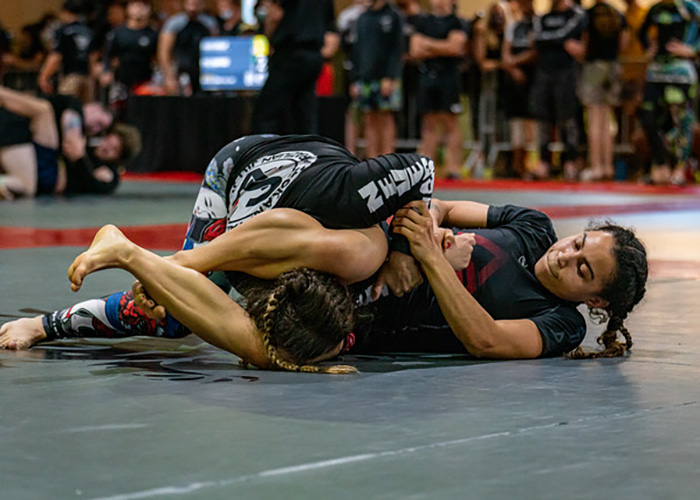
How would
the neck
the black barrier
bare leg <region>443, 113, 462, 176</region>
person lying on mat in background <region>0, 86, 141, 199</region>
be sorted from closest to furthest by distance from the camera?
1. person lying on mat in background <region>0, 86, 141, 199</region>
2. bare leg <region>443, 113, 462, 176</region>
3. the black barrier
4. the neck

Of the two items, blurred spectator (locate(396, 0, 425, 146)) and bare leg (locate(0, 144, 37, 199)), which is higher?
blurred spectator (locate(396, 0, 425, 146))

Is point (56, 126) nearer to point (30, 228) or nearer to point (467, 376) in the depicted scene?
point (30, 228)

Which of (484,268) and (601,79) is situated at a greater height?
(601,79)

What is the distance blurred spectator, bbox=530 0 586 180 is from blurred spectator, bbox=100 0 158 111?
4.54 m

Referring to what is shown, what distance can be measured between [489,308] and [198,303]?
86 centimetres

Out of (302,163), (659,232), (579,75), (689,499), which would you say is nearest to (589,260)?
Result: (302,163)

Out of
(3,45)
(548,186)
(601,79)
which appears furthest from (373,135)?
(3,45)

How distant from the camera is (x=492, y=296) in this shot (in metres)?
3.43

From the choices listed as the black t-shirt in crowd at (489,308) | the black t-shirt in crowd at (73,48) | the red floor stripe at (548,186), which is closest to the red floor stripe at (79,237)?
the black t-shirt in crowd at (489,308)

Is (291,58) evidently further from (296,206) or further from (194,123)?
(296,206)

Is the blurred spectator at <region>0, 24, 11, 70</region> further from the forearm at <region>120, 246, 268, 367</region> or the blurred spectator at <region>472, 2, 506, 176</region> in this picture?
the forearm at <region>120, 246, 268, 367</region>

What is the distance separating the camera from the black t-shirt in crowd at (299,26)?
8.83 meters

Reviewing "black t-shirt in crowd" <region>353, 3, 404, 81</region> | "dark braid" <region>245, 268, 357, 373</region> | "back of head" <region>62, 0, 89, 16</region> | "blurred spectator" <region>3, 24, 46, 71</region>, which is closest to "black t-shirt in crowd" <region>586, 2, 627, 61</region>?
"black t-shirt in crowd" <region>353, 3, 404, 81</region>

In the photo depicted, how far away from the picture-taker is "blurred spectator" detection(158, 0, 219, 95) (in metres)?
14.0
